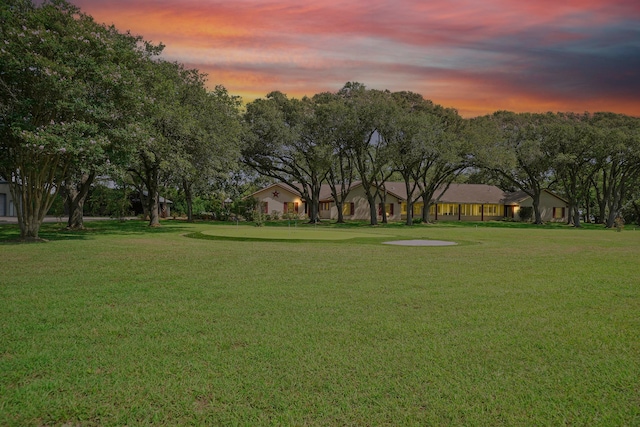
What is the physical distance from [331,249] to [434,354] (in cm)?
1142

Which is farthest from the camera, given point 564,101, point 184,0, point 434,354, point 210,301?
point 564,101

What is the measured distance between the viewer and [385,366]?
4.43 metres

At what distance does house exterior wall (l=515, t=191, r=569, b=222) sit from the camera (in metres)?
58.5

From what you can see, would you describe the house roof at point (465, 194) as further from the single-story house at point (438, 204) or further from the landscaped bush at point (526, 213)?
the landscaped bush at point (526, 213)

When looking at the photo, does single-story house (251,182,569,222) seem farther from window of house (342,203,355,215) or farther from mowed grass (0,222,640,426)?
mowed grass (0,222,640,426)

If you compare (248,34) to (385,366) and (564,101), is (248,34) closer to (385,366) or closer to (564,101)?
(385,366)

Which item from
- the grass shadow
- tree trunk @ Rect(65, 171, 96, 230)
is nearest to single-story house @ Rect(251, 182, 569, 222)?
the grass shadow

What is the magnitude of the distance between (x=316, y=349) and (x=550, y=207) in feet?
202

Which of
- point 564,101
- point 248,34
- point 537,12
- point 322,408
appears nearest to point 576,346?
point 322,408

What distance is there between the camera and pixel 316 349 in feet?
16.1

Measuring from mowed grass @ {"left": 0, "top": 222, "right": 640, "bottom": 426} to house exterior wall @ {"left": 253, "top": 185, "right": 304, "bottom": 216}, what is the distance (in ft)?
153

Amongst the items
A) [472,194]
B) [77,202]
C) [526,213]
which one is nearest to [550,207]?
[526,213]

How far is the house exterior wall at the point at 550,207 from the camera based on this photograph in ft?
192

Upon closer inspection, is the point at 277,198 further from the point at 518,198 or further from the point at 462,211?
the point at 518,198
